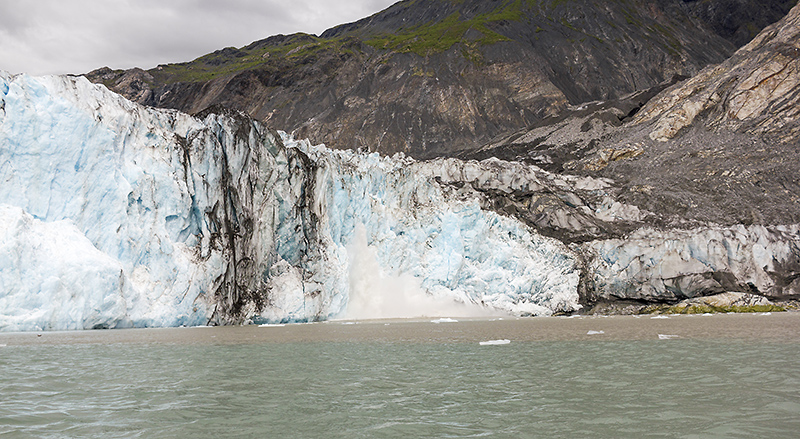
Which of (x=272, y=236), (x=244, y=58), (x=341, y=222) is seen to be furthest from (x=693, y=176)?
(x=244, y=58)

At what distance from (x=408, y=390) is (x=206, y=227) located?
23858 mm

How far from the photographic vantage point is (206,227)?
31172 mm

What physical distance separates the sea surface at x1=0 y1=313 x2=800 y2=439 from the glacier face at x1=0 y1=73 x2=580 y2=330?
26.8 ft

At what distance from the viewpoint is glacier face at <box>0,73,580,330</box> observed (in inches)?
999

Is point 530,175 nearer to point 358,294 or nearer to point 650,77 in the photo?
point 358,294

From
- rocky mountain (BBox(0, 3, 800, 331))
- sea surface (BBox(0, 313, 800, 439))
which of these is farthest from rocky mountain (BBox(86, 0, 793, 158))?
sea surface (BBox(0, 313, 800, 439))

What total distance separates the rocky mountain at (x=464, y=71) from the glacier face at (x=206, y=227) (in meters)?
45.7

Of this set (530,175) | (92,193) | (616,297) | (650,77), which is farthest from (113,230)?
(650,77)

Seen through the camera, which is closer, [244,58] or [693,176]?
[693,176]

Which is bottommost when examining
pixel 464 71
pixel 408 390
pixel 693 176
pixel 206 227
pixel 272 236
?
pixel 408 390

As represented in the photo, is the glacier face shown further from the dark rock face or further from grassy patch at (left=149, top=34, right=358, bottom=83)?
grassy patch at (left=149, top=34, right=358, bottom=83)

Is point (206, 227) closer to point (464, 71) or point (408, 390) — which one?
point (408, 390)

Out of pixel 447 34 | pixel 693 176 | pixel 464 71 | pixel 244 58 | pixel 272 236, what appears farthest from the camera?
pixel 244 58

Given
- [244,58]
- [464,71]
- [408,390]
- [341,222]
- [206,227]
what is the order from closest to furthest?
[408,390] < [206,227] < [341,222] < [464,71] < [244,58]
